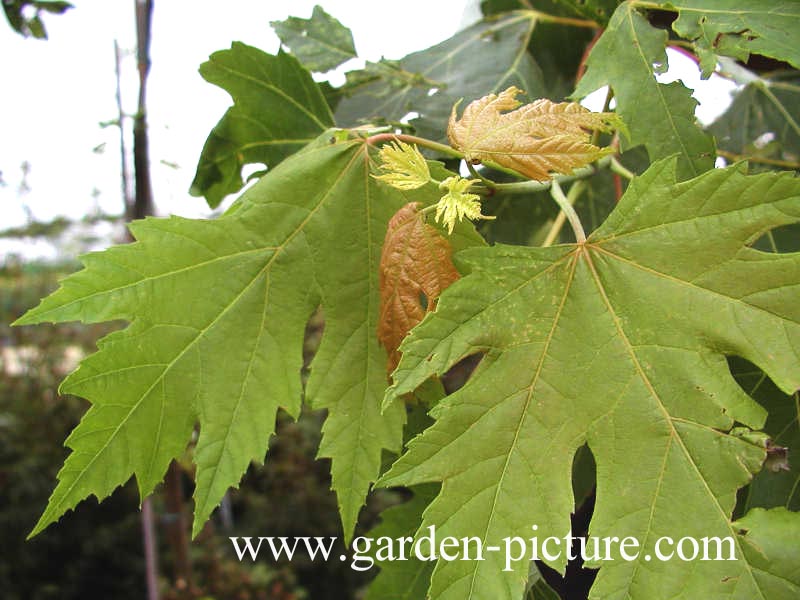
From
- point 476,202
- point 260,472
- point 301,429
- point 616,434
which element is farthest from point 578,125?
point 260,472

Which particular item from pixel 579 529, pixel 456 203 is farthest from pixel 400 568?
pixel 456 203

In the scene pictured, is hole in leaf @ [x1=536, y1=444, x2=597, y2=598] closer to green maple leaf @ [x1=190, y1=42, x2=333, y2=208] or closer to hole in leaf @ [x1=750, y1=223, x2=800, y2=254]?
hole in leaf @ [x1=750, y1=223, x2=800, y2=254]

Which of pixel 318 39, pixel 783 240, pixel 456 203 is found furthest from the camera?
pixel 318 39

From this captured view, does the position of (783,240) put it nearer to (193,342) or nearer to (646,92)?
(646,92)

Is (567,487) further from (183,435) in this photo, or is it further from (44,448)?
(44,448)

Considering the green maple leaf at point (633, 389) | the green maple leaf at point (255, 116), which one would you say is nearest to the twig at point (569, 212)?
the green maple leaf at point (633, 389)
